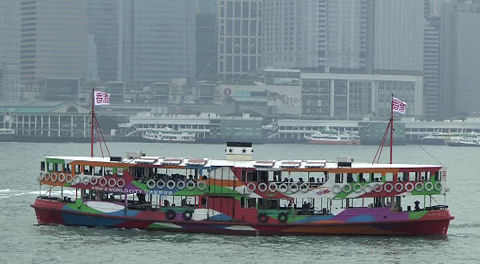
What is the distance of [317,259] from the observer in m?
55.7

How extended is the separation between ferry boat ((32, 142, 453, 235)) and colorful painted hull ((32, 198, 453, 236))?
1.8 inches

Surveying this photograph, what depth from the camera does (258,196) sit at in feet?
198

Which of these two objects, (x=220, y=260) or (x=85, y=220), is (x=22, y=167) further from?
(x=220, y=260)

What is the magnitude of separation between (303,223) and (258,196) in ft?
7.72

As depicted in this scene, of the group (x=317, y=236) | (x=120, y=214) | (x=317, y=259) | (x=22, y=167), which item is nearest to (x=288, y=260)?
(x=317, y=259)

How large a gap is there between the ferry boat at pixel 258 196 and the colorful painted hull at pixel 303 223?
4 cm

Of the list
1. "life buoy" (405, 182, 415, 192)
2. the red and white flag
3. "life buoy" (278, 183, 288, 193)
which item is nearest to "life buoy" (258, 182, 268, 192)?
"life buoy" (278, 183, 288, 193)

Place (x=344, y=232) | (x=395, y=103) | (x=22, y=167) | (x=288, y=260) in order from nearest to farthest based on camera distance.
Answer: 1. (x=288, y=260)
2. (x=344, y=232)
3. (x=395, y=103)
4. (x=22, y=167)

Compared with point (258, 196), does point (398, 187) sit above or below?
above

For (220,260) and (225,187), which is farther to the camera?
(225,187)

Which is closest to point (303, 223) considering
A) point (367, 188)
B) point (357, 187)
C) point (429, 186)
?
point (357, 187)

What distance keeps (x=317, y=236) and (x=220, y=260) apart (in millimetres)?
6664

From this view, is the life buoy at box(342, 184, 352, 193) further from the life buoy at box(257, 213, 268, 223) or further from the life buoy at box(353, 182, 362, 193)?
the life buoy at box(257, 213, 268, 223)

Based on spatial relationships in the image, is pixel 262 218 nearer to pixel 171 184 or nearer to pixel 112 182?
pixel 171 184
